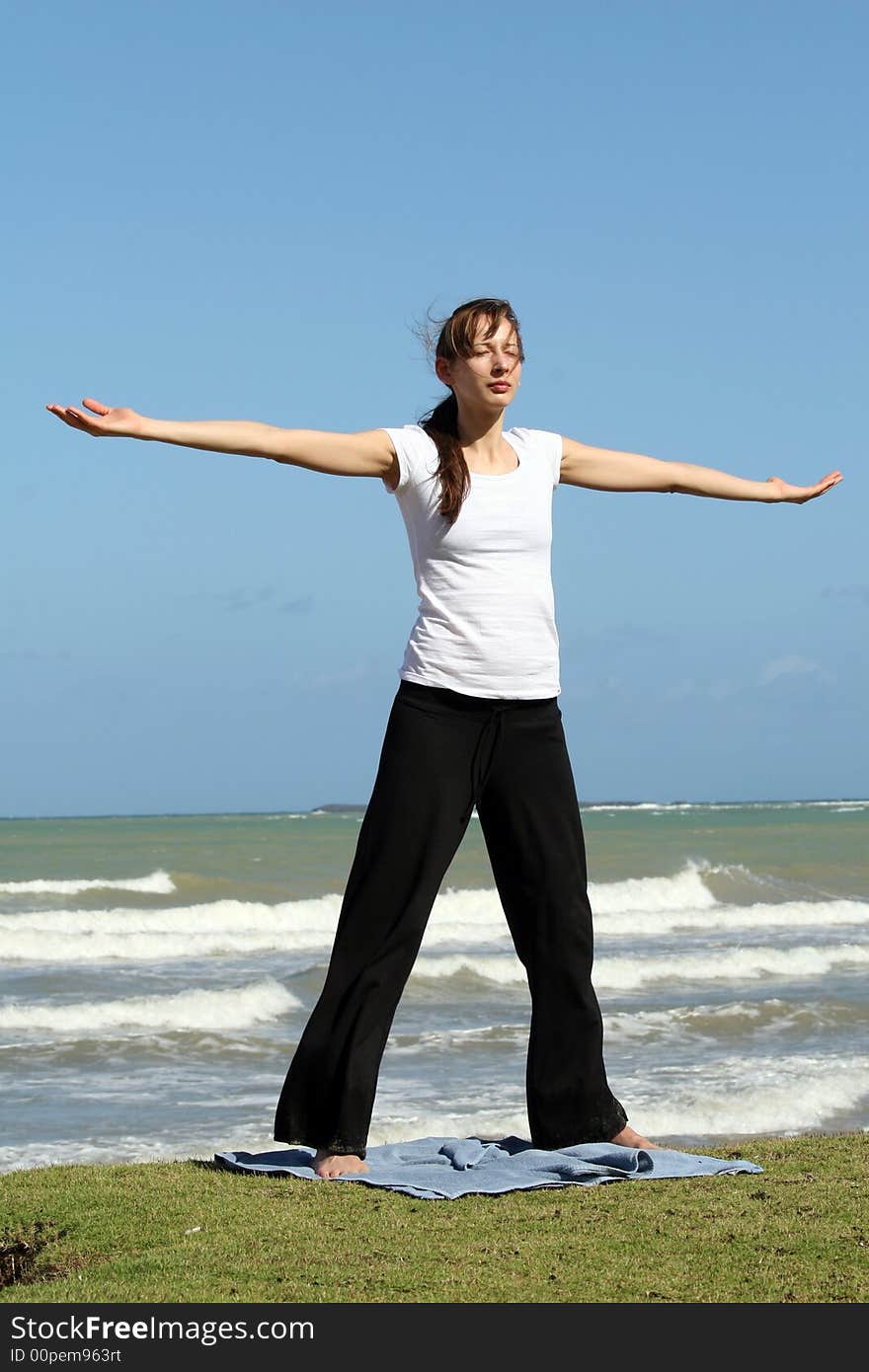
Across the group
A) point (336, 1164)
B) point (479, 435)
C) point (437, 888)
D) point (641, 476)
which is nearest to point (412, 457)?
point (479, 435)

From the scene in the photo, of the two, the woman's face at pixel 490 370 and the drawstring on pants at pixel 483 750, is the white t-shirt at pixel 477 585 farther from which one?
the woman's face at pixel 490 370

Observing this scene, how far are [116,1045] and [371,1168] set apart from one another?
21.7 feet

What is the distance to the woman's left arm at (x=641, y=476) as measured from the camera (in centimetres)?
503

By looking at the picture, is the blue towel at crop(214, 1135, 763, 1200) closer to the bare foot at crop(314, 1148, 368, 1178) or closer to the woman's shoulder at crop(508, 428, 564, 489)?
the bare foot at crop(314, 1148, 368, 1178)

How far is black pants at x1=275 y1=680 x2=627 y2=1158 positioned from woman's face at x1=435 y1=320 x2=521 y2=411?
948 millimetres

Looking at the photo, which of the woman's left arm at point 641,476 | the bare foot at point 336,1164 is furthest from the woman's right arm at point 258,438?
the bare foot at point 336,1164

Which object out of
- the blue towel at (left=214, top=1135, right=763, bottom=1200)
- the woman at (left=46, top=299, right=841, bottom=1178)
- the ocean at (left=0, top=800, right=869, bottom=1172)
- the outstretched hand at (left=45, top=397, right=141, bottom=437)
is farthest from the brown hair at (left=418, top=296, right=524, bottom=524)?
the ocean at (left=0, top=800, right=869, bottom=1172)

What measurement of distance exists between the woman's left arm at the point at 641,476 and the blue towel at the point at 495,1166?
2187 mm

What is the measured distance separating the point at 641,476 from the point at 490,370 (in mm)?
668

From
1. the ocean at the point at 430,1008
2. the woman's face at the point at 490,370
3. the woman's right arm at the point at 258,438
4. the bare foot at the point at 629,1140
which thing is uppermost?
the woman's face at the point at 490,370

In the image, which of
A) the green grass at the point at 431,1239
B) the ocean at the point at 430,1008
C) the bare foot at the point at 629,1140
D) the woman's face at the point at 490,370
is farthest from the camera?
the ocean at the point at 430,1008

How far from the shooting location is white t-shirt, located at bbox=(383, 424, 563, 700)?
4648mm

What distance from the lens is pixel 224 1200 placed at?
171 inches

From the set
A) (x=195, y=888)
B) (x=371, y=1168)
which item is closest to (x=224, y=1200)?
(x=371, y=1168)
